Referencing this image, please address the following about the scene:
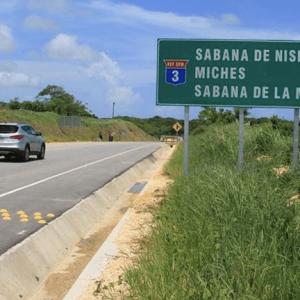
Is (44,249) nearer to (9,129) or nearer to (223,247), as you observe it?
(223,247)

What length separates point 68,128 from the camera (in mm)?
90062

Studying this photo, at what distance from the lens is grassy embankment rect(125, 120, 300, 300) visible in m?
4.55

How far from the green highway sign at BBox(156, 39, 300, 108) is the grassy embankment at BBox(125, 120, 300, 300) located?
9.33 feet

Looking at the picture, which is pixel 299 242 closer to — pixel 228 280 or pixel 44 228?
→ pixel 228 280

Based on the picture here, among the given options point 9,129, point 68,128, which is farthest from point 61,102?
point 9,129

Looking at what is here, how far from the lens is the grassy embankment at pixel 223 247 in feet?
14.9

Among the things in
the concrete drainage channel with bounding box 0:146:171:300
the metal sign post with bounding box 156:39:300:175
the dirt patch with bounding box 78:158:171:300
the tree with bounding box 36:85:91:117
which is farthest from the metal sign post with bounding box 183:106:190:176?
the tree with bounding box 36:85:91:117

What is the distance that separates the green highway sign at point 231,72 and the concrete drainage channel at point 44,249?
286 centimetres

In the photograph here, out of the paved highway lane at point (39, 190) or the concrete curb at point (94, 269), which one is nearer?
the concrete curb at point (94, 269)

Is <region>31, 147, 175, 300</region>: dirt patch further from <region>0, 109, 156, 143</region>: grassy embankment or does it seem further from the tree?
the tree

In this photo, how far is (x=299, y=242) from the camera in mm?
5801

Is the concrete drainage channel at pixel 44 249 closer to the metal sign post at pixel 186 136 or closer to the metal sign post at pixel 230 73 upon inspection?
the metal sign post at pixel 186 136

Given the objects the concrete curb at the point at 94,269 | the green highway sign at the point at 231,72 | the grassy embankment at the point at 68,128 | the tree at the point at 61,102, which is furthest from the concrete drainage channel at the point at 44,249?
the tree at the point at 61,102

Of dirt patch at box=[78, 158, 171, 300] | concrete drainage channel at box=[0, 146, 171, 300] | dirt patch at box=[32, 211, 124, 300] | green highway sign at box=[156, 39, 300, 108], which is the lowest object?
dirt patch at box=[32, 211, 124, 300]
